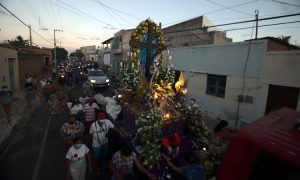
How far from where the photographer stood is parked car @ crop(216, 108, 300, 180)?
2090mm

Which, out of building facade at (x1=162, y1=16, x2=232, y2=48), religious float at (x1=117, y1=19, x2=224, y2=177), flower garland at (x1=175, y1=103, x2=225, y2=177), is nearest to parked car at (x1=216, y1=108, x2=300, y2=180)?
religious float at (x1=117, y1=19, x2=224, y2=177)

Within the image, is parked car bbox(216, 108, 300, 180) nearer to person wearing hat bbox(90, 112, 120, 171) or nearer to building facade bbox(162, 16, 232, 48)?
person wearing hat bbox(90, 112, 120, 171)

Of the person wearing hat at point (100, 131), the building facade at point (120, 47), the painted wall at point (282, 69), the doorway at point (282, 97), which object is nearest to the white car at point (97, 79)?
the building facade at point (120, 47)

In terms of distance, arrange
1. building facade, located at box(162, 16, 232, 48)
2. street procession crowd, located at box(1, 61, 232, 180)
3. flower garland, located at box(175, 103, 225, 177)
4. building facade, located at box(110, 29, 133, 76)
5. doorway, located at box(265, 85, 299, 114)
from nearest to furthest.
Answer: street procession crowd, located at box(1, 61, 232, 180)
flower garland, located at box(175, 103, 225, 177)
doorway, located at box(265, 85, 299, 114)
building facade, located at box(162, 16, 232, 48)
building facade, located at box(110, 29, 133, 76)

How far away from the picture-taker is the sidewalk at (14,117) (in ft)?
26.3

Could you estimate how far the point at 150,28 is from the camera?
26.4ft

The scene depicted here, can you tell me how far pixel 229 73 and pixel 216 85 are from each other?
4.45 ft

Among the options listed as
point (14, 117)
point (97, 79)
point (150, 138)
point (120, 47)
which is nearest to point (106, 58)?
point (120, 47)

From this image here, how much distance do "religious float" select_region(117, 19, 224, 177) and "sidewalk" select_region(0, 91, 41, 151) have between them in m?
4.91

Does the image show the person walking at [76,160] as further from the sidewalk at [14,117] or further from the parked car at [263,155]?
the sidewalk at [14,117]

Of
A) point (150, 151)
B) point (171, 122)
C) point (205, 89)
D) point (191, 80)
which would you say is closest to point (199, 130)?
point (171, 122)

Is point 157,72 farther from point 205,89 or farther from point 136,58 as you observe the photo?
point 205,89

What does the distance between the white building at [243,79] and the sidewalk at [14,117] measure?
10141 millimetres

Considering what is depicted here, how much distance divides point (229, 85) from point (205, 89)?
223 centimetres
